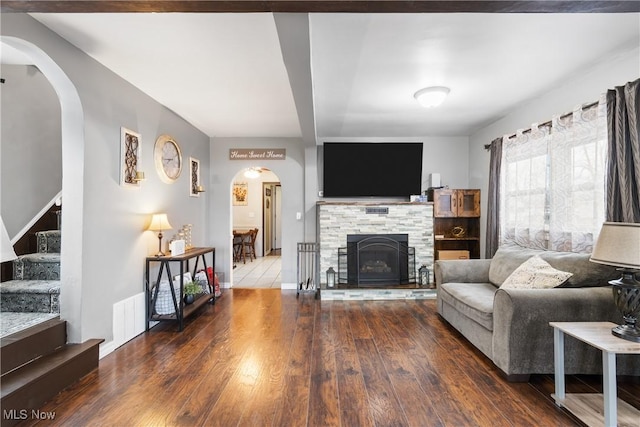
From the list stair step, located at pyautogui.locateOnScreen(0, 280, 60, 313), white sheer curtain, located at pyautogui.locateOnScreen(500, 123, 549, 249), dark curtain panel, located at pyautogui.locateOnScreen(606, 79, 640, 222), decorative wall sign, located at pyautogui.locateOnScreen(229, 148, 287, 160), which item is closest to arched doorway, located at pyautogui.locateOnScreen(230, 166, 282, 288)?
decorative wall sign, located at pyautogui.locateOnScreen(229, 148, 287, 160)

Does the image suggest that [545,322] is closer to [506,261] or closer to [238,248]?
[506,261]

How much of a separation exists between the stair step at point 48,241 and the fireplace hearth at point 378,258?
140 inches

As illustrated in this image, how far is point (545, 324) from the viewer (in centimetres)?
231

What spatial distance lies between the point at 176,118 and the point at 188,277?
84.4 inches

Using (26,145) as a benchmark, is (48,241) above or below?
below

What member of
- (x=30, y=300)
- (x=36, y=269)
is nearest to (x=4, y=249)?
(x=30, y=300)

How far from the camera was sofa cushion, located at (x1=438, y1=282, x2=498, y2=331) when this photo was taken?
8.86 ft

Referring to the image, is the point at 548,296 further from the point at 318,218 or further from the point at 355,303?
the point at 318,218

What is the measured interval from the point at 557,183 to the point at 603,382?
2.10m

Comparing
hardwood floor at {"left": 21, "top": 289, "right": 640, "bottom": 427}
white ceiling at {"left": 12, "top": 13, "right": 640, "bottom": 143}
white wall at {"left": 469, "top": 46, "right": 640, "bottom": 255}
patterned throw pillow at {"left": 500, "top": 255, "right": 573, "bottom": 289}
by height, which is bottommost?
hardwood floor at {"left": 21, "top": 289, "right": 640, "bottom": 427}

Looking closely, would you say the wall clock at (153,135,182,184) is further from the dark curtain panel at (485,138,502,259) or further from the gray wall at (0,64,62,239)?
the dark curtain panel at (485,138,502,259)

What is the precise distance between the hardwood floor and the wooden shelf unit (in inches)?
78.2

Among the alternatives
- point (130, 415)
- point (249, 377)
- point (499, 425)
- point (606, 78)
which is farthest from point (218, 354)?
point (606, 78)

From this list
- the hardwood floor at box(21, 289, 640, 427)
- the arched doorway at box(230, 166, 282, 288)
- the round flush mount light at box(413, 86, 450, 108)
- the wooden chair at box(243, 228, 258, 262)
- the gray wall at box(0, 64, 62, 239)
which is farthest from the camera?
the wooden chair at box(243, 228, 258, 262)
